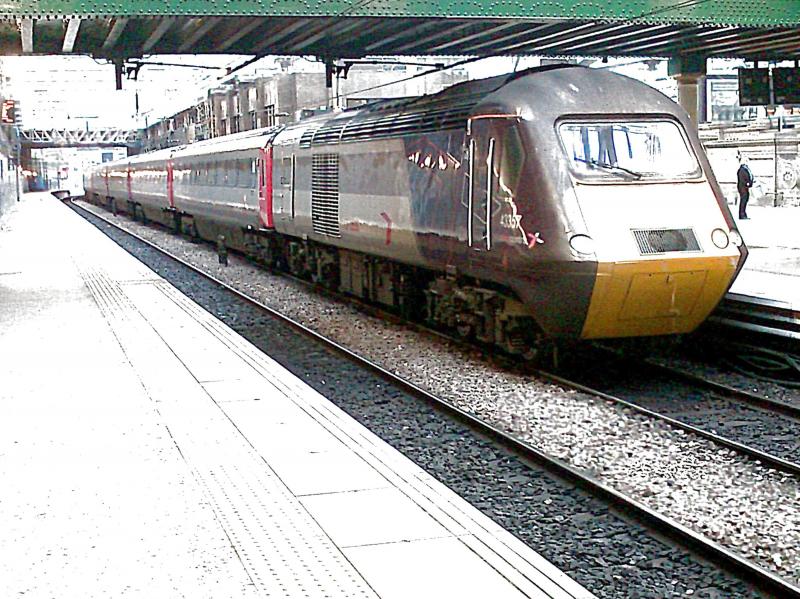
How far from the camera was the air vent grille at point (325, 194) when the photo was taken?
615 inches

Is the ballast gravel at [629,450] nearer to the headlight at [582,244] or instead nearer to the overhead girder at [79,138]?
the headlight at [582,244]

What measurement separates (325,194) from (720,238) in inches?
286

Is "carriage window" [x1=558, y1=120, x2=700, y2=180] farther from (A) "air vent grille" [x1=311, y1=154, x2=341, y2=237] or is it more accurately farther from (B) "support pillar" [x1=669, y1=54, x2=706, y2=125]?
(B) "support pillar" [x1=669, y1=54, x2=706, y2=125]

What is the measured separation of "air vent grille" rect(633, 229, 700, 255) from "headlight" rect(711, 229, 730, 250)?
8.9 inches

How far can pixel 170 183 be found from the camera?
32062mm

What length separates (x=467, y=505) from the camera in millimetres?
6426

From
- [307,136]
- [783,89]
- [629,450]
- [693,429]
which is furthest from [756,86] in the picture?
[629,450]

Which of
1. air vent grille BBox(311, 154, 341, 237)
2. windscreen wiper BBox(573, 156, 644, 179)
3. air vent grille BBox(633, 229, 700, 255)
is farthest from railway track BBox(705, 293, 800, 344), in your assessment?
air vent grille BBox(311, 154, 341, 237)

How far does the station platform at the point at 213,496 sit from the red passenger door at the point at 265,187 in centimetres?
810

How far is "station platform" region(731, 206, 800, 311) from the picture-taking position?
13367 mm

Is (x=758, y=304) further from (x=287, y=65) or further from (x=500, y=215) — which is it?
(x=287, y=65)

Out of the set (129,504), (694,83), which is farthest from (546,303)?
(694,83)

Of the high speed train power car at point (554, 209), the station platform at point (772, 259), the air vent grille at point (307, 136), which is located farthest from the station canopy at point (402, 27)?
the station platform at point (772, 259)

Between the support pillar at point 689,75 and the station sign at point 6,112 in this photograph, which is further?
the station sign at point 6,112
